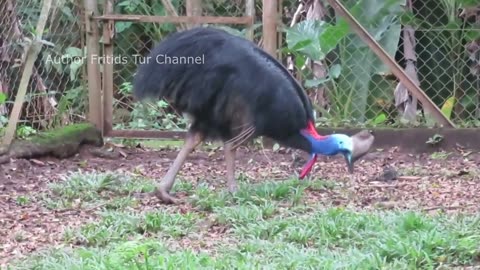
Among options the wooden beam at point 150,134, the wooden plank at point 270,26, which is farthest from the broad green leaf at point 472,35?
the wooden beam at point 150,134

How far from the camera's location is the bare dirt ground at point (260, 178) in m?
5.22

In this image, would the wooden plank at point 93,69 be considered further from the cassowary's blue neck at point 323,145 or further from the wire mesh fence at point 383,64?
the cassowary's blue neck at point 323,145

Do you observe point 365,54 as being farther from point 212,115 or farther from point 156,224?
point 156,224

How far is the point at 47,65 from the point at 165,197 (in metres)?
3.44

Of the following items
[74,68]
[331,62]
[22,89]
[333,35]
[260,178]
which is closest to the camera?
[260,178]

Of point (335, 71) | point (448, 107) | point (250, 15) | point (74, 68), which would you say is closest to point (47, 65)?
point (74, 68)

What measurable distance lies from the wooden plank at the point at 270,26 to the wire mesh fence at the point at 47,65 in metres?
1.52

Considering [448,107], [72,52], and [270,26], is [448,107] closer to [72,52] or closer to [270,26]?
[270,26]

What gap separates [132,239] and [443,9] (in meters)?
5.32

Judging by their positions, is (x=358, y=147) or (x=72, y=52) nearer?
(x=358, y=147)

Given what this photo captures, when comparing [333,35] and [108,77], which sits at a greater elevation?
[333,35]

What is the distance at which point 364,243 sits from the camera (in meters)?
4.48

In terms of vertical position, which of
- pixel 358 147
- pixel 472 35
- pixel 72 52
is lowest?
pixel 358 147

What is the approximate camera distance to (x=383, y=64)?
8570 millimetres
